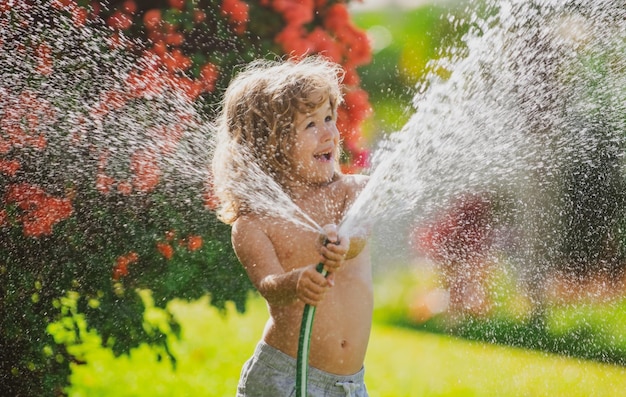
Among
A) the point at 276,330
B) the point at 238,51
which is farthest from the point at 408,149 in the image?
the point at 238,51

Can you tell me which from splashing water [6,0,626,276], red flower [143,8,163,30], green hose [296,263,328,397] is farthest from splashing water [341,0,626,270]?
green hose [296,263,328,397]

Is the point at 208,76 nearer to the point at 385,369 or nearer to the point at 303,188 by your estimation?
the point at 303,188

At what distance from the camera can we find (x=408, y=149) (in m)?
2.33

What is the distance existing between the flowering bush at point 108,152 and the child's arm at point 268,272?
0.73 meters

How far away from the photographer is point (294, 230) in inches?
87.7

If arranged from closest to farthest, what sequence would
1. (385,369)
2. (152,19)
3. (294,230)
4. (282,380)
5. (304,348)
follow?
(304,348)
(282,380)
(294,230)
(152,19)
(385,369)

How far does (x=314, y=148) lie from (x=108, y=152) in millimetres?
831

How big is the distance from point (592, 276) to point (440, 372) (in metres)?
1.70

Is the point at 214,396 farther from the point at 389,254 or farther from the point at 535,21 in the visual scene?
the point at 535,21

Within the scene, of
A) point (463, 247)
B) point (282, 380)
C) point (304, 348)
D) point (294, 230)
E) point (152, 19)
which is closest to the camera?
point (304, 348)

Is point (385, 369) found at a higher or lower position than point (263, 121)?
lower

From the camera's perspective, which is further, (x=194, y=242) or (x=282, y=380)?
(x=194, y=242)

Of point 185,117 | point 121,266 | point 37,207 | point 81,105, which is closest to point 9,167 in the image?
point 37,207

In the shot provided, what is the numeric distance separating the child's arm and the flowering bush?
735 millimetres
